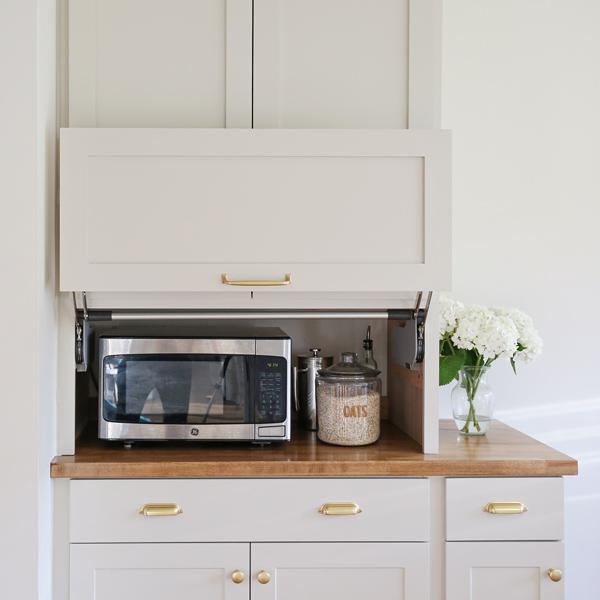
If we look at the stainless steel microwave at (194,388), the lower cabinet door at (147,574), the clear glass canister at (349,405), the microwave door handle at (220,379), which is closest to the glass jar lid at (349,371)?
the clear glass canister at (349,405)

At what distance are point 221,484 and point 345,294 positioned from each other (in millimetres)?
566

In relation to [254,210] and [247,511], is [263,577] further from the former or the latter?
[254,210]

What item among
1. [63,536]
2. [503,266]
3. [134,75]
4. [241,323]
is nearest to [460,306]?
[503,266]

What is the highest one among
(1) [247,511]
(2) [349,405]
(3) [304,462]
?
(2) [349,405]

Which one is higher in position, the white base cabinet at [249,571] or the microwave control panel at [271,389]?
the microwave control panel at [271,389]

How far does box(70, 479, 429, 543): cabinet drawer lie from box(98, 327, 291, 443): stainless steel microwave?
0.15 metres

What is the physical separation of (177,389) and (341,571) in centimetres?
62

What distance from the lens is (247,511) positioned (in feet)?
4.80

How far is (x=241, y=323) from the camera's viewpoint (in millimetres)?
2012

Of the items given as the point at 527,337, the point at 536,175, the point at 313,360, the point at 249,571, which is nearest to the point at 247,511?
the point at 249,571

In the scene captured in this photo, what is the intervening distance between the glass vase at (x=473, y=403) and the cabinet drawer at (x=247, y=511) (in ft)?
1.24

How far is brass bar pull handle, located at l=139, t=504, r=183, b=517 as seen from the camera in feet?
4.71

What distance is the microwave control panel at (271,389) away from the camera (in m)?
1.58

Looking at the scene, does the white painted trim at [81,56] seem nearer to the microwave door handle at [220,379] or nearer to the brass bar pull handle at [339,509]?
the microwave door handle at [220,379]
